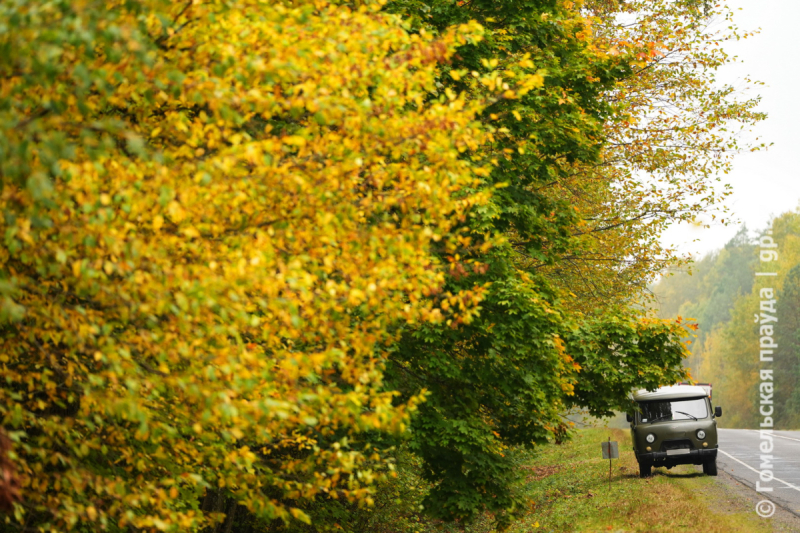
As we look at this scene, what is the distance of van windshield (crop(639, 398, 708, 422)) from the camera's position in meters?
18.8

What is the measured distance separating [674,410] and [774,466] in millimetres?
4585

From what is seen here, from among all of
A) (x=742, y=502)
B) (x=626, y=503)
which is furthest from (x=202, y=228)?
(x=742, y=502)

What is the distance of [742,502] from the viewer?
14695mm

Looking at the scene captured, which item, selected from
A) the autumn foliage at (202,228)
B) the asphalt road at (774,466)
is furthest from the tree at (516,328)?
the asphalt road at (774,466)

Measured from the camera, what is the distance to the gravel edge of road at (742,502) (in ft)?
40.4

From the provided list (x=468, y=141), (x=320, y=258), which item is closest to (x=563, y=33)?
(x=468, y=141)

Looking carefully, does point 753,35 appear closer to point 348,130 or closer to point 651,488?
point 651,488

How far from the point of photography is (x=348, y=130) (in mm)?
4688

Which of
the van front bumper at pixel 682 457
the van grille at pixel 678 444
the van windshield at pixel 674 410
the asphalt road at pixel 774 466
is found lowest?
the asphalt road at pixel 774 466

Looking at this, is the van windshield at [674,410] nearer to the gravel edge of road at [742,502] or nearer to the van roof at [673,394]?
the van roof at [673,394]

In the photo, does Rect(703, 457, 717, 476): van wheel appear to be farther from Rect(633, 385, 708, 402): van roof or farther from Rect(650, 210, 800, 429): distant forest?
Rect(650, 210, 800, 429): distant forest

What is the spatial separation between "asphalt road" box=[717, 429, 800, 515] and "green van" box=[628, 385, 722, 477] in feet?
4.09

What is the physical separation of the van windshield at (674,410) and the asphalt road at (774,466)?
1.96 m

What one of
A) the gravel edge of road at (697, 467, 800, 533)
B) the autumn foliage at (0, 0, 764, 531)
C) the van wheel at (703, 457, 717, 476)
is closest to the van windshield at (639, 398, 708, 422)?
the van wheel at (703, 457, 717, 476)
